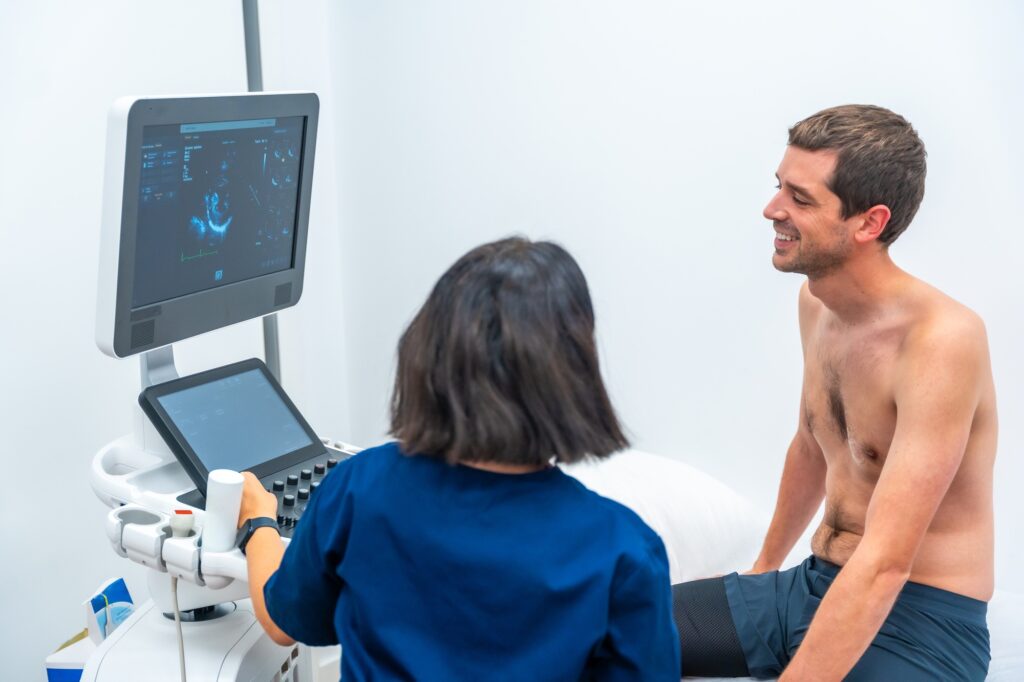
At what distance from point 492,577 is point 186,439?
776mm

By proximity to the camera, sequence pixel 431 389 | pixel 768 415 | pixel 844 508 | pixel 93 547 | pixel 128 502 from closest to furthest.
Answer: pixel 431 389 → pixel 128 502 → pixel 844 508 → pixel 93 547 → pixel 768 415

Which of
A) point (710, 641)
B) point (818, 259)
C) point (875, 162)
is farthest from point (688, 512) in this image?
point (875, 162)

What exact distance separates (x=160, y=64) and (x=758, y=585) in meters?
1.72

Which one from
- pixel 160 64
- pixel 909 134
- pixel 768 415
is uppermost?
pixel 160 64

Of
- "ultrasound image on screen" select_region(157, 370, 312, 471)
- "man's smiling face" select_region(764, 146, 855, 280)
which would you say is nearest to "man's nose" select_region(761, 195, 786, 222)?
"man's smiling face" select_region(764, 146, 855, 280)

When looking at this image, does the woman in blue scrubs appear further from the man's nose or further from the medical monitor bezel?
the man's nose

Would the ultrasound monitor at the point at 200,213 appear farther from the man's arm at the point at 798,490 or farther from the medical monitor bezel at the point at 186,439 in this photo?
the man's arm at the point at 798,490

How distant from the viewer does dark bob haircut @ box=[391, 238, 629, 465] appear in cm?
103

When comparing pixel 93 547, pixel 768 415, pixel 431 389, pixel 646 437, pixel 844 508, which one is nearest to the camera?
pixel 431 389

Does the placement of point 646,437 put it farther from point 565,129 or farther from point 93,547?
point 93,547

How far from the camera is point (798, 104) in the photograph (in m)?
2.35

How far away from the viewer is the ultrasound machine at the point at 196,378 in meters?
1.51

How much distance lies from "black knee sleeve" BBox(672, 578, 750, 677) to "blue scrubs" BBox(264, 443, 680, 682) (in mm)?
729

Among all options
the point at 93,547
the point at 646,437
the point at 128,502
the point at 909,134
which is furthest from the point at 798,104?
the point at 93,547
